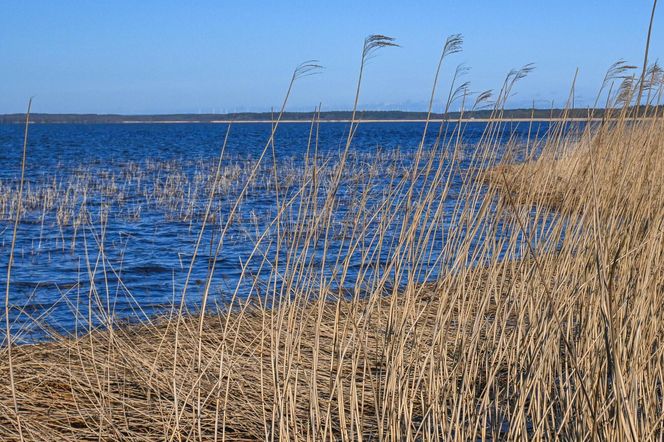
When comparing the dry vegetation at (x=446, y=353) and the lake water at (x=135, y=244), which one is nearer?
the dry vegetation at (x=446, y=353)

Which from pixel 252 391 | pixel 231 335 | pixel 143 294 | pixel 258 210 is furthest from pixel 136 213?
pixel 252 391

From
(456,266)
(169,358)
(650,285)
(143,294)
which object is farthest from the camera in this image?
(143,294)

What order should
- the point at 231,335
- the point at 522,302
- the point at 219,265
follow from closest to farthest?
the point at 522,302
the point at 231,335
the point at 219,265

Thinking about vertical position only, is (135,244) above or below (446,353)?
below

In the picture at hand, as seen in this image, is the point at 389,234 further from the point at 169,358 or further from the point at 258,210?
the point at 258,210

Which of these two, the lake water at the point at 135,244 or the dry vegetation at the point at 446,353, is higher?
the dry vegetation at the point at 446,353

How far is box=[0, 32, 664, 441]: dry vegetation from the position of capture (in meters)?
1.90

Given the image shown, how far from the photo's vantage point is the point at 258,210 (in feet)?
37.4

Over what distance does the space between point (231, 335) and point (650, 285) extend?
2.27 m

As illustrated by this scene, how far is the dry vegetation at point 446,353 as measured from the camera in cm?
190

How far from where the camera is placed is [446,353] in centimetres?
230

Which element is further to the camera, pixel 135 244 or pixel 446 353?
pixel 135 244

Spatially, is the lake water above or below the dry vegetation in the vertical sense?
below

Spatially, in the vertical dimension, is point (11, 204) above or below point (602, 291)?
below
